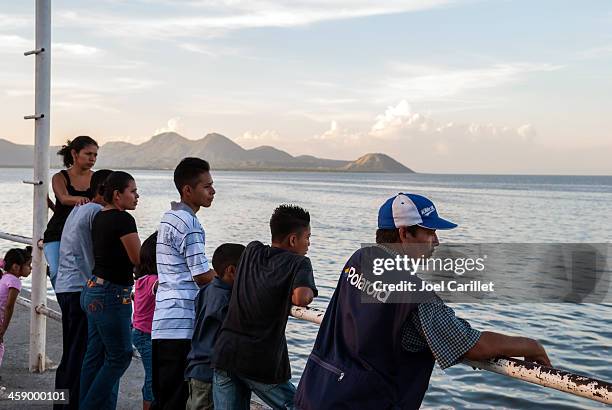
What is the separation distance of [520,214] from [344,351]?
65715 mm

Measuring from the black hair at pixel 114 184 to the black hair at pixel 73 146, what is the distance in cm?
92

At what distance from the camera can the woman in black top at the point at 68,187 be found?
5.17m

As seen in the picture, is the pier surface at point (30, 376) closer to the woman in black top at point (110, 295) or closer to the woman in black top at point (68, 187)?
the woman in black top at point (110, 295)

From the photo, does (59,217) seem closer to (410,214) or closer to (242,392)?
(242,392)

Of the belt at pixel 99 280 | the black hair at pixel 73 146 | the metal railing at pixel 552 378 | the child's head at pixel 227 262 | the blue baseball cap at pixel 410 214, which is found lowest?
the belt at pixel 99 280

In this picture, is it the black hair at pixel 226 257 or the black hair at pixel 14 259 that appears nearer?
the black hair at pixel 226 257

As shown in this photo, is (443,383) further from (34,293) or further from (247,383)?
(247,383)

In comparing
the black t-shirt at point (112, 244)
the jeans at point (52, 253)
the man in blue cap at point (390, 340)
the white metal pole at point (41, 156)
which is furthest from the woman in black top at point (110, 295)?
the man in blue cap at point (390, 340)

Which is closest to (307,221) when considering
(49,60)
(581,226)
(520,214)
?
(49,60)

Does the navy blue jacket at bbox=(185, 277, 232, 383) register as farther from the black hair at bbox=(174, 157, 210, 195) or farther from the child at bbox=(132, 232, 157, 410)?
the child at bbox=(132, 232, 157, 410)

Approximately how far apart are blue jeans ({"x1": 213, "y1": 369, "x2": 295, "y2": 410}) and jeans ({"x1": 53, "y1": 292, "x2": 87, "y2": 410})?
5.44ft

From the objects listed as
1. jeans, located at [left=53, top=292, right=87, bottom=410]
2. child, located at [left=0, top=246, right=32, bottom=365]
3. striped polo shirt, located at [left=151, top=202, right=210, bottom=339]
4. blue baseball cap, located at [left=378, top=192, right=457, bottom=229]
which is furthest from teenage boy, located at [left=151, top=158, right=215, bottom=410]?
child, located at [left=0, top=246, right=32, bottom=365]

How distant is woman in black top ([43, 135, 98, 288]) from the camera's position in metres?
5.17

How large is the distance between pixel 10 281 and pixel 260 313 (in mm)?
3021
